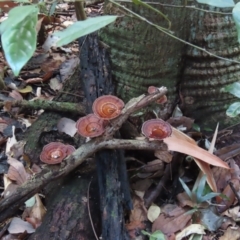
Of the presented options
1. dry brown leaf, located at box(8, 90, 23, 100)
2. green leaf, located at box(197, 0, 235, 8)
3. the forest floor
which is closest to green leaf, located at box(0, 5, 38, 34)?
green leaf, located at box(197, 0, 235, 8)

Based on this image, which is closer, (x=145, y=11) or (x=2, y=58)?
(x=145, y=11)

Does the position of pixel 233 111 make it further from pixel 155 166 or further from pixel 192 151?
pixel 155 166

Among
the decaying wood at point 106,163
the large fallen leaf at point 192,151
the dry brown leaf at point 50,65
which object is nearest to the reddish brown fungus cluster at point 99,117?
the decaying wood at point 106,163

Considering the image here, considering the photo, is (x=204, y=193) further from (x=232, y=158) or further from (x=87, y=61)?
(x=87, y=61)

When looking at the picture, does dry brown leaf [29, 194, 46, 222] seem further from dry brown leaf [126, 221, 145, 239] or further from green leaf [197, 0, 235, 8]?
green leaf [197, 0, 235, 8]

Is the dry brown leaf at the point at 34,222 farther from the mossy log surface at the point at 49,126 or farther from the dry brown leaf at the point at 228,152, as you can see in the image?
the dry brown leaf at the point at 228,152

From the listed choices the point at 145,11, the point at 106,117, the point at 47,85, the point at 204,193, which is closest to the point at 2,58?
the point at 47,85

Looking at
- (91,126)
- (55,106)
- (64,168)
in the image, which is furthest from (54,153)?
(55,106)
